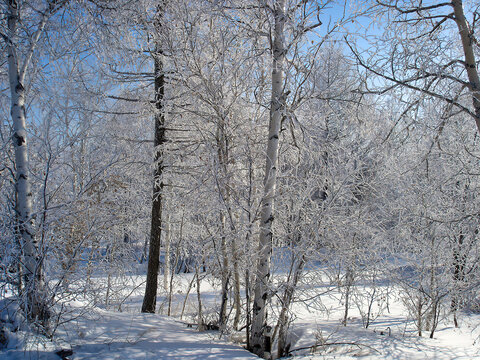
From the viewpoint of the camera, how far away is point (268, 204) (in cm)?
420

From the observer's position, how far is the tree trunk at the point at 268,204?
405 cm

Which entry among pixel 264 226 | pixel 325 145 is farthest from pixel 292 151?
pixel 264 226

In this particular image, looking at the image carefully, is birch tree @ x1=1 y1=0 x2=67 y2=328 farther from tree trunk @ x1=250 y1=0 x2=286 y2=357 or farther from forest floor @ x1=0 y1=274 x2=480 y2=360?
tree trunk @ x1=250 y1=0 x2=286 y2=357

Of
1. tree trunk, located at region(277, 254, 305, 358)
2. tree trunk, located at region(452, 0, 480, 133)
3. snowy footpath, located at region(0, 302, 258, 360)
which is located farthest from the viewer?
tree trunk, located at region(277, 254, 305, 358)

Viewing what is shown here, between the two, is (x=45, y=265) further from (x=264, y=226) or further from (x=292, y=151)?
(x=292, y=151)

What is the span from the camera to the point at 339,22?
4.05 m

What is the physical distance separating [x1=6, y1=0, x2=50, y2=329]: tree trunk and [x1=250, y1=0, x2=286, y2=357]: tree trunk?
7.63ft

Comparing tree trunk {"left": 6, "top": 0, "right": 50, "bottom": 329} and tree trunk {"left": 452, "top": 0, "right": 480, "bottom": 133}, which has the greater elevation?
tree trunk {"left": 452, "top": 0, "right": 480, "bottom": 133}

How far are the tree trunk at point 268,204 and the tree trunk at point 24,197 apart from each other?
2.32 meters

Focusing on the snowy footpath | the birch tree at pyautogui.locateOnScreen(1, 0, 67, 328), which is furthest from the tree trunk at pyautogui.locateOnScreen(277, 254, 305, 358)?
the birch tree at pyautogui.locateOnScreen(1, 0, 67, 328)

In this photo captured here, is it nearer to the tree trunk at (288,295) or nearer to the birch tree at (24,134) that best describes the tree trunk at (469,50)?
the tree trunk at (288,295)

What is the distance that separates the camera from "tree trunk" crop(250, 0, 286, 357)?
4051 millimetres

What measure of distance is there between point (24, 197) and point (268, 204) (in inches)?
109

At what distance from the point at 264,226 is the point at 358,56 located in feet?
7.92
